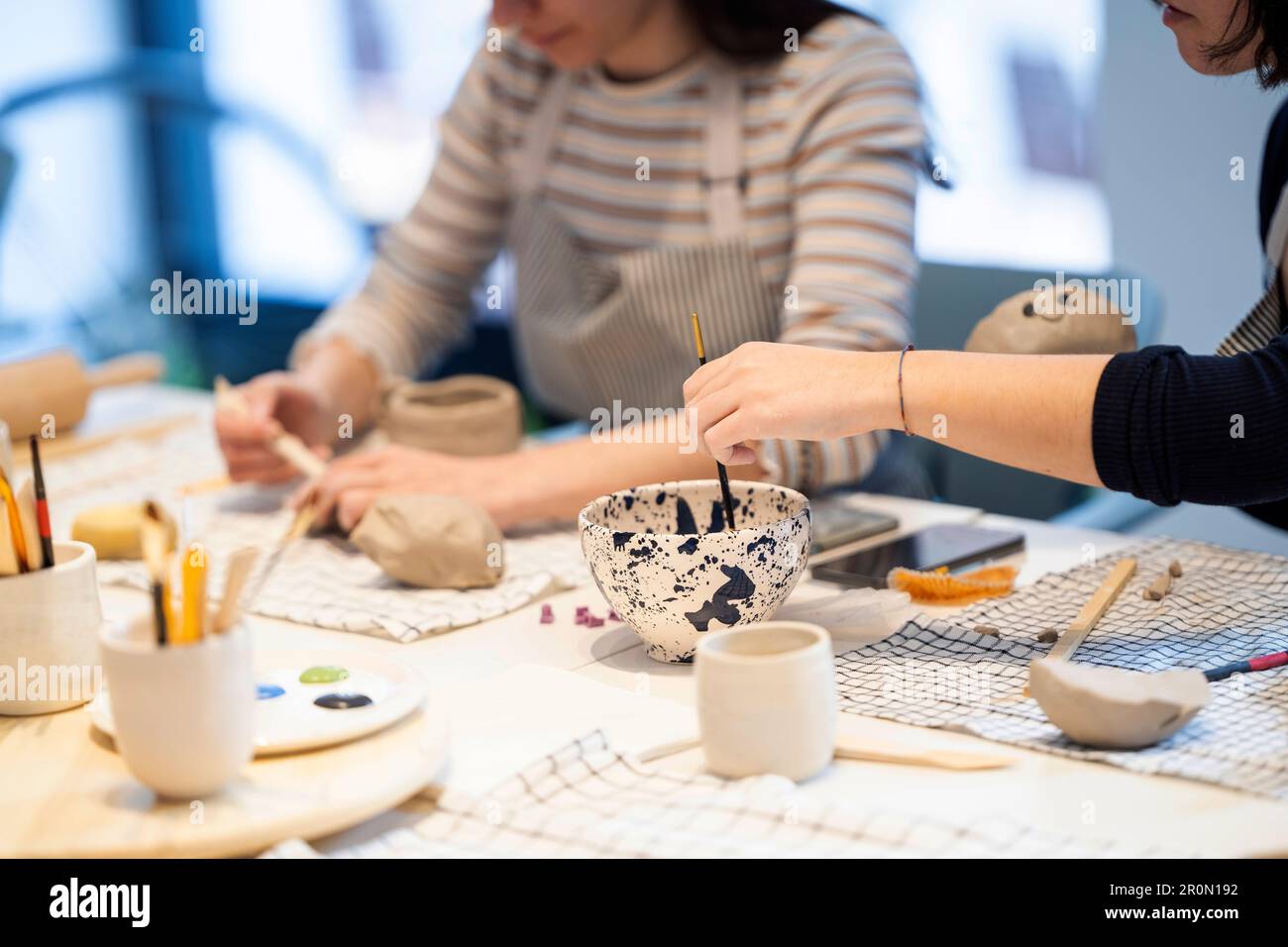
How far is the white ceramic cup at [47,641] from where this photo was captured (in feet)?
3.19

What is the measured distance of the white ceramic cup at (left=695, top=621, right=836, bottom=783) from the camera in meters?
0.84

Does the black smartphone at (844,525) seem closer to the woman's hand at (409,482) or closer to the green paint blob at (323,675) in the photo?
the woman's hand at (409,482)

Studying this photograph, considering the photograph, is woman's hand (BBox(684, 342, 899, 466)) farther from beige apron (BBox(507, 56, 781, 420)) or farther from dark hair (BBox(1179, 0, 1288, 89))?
beige apron (BBox(507, 56, 781, 420))

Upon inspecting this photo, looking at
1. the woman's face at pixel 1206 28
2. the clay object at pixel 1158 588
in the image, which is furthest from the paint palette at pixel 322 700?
the woman's face at pixel 1206 28

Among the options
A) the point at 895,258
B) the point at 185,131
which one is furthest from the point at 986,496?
the point at 185,131

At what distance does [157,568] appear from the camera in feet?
2.44

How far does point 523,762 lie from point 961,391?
16.8 inches

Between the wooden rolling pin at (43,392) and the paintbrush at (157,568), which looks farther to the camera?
the wooden rolling pin at (43,392)

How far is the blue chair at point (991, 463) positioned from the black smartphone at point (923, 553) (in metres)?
0.50

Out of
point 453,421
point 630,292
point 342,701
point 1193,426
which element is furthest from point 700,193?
point 342,701

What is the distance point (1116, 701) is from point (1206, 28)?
0.60 meters

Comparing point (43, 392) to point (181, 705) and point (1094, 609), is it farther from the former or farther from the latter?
point (1094, 609)

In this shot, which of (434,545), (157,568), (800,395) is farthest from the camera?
(434,545)
